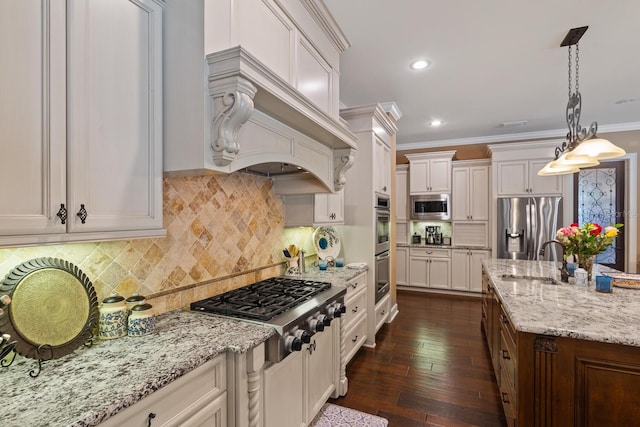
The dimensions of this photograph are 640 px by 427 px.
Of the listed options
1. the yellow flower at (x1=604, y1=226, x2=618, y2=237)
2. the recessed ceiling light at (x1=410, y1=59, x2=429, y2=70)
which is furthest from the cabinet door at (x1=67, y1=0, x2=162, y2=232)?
the yellow flower at (x1=604, y1=226, x2=618, y2=237)

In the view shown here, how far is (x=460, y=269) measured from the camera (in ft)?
18.0

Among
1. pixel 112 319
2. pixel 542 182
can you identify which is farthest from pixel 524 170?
pixel 112 319

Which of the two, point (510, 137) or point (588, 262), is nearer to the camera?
point (588, 262)

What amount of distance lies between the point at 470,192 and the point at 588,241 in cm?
322

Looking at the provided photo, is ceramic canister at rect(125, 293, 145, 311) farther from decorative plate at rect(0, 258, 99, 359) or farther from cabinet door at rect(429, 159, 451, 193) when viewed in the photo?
cabinet door at rect(429, 159, 451, 193)

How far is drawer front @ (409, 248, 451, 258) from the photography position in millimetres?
5607

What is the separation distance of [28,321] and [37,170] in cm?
52

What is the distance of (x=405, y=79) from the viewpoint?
3279 millimetres

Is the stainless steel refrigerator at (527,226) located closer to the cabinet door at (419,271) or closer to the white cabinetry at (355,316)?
the cabinet door at (419,271)

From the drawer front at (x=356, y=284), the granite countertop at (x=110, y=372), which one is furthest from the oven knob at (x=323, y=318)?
the drawer front at (x=356, y=284)

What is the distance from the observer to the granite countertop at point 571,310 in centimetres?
147

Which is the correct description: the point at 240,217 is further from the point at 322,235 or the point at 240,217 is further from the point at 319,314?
the point at 322,235

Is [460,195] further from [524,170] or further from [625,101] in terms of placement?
[625,101]

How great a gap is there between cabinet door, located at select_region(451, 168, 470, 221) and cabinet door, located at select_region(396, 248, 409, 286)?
1108 mm
